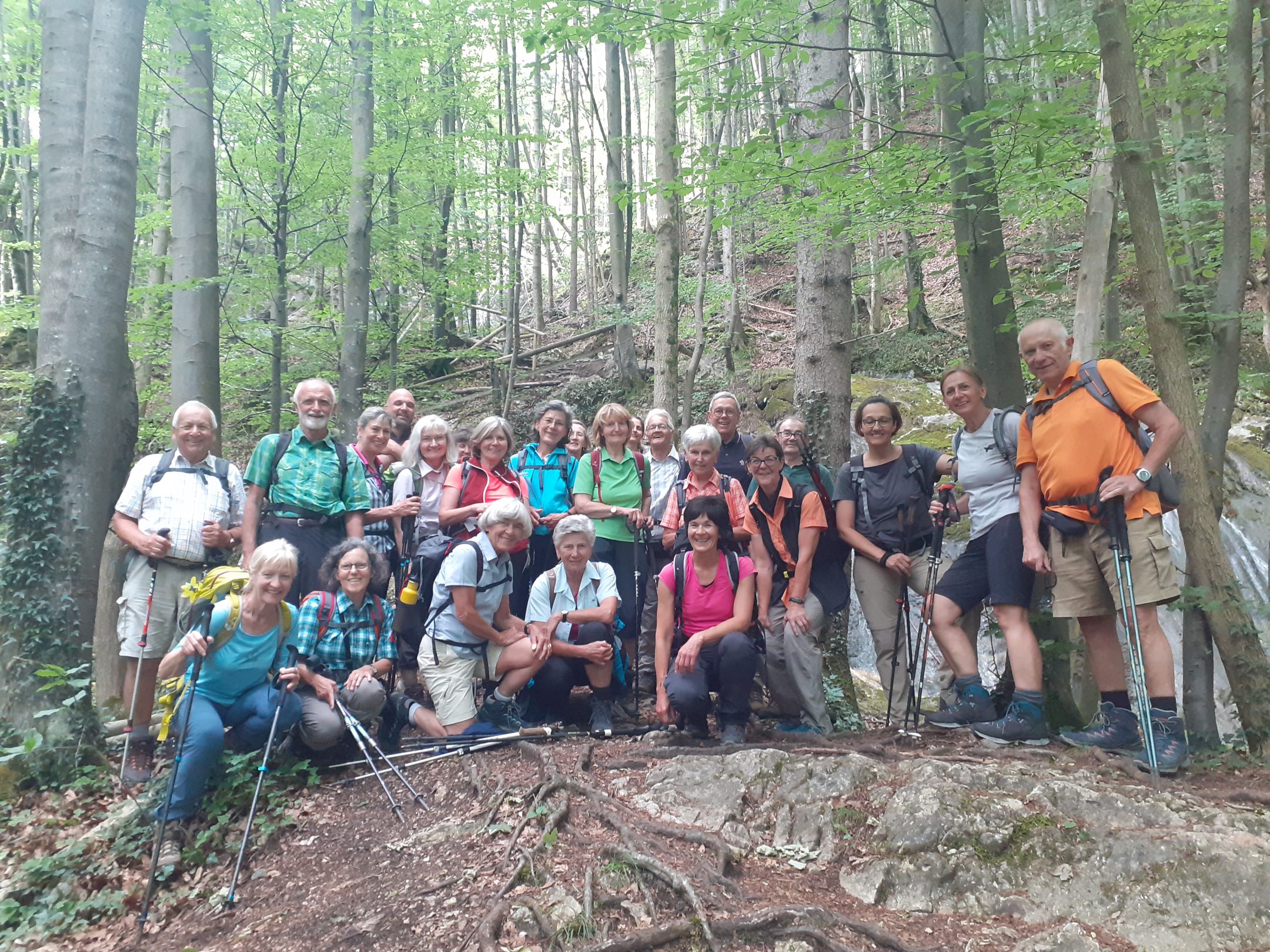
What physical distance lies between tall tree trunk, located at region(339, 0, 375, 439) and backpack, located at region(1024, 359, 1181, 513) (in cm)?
785

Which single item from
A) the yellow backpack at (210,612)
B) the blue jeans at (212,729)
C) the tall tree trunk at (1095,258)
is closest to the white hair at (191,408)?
the yellow backpack at (210,612)

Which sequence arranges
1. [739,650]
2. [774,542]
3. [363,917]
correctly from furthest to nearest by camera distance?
[774,542] < [739,650] < [363,917]

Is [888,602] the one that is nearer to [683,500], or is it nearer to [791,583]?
[791,583]

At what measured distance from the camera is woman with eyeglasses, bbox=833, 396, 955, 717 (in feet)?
16.6

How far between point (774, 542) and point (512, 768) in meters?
2.28

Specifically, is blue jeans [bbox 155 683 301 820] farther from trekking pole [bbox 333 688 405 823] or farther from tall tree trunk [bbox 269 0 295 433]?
tall tree trunk [bbox 269 0 295 433]

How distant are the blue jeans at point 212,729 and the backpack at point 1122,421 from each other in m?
4.75

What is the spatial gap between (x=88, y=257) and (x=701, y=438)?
4.31 m

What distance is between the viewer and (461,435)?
6496mm

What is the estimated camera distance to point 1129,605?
12.2 feet

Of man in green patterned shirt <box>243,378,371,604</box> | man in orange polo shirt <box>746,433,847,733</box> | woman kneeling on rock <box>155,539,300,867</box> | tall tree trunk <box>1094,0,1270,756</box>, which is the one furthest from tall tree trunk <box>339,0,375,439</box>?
tall tree trunk <box>1094,0,1270,756</box>

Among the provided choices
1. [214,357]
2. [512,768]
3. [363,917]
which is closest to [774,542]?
[512,768]

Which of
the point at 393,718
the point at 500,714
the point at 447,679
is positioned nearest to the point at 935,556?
the point at 500,714

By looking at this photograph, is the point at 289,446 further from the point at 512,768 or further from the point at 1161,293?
the point at 1161,293
